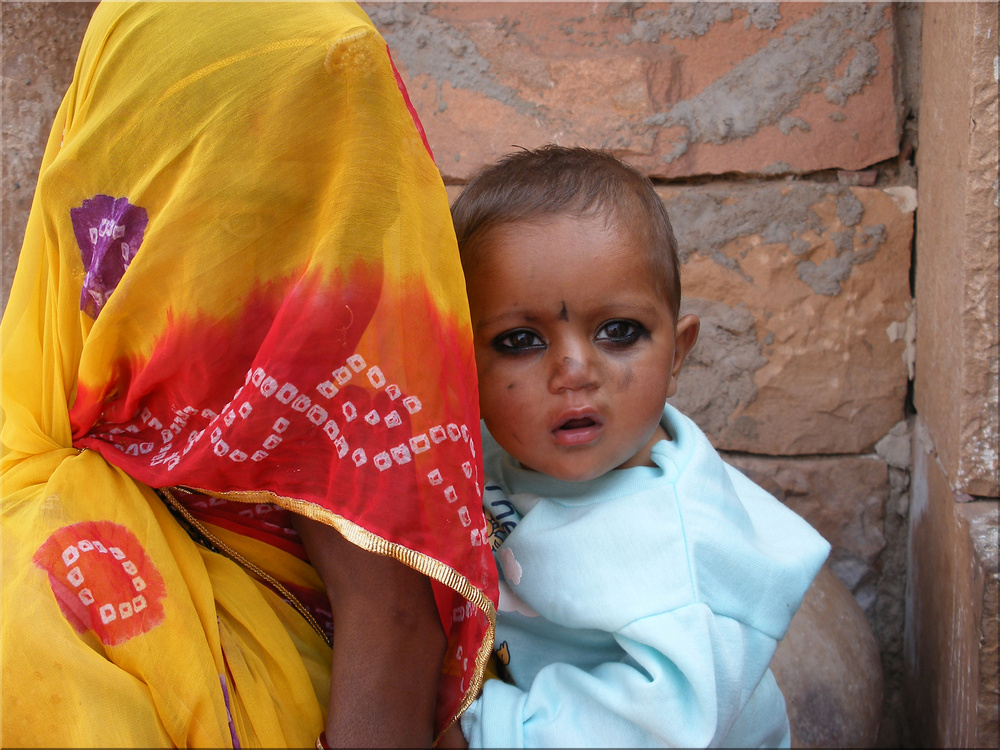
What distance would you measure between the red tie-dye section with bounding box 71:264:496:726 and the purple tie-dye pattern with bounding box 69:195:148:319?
12 centimetres

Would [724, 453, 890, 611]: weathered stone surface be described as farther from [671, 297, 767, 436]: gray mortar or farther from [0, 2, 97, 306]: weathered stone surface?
[0, 2, 97, 306]: weathered stone surface

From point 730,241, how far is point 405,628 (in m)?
1.47

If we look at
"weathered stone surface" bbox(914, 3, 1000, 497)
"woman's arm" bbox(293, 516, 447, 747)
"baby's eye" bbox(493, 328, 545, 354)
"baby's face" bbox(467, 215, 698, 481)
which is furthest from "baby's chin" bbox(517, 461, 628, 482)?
"weathered stone surface" bbox(914, 3, 1000, 497)

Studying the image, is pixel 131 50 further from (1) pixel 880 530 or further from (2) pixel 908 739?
(2) pixel 908 739

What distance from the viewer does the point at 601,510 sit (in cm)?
121

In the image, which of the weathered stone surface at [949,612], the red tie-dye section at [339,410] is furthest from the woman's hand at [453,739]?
the weathered stone surface at [949,612]

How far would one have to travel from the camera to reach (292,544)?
1.11 metres

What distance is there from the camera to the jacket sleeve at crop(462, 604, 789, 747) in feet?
3.49

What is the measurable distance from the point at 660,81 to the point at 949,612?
1.44 m

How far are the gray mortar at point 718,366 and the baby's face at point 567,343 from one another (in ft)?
3.00

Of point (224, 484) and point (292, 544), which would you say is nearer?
point (224, 484)

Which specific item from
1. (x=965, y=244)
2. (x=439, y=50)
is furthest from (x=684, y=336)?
(x=439, y=50)

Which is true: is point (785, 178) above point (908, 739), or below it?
above

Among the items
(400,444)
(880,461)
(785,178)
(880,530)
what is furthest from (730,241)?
(400,444)
